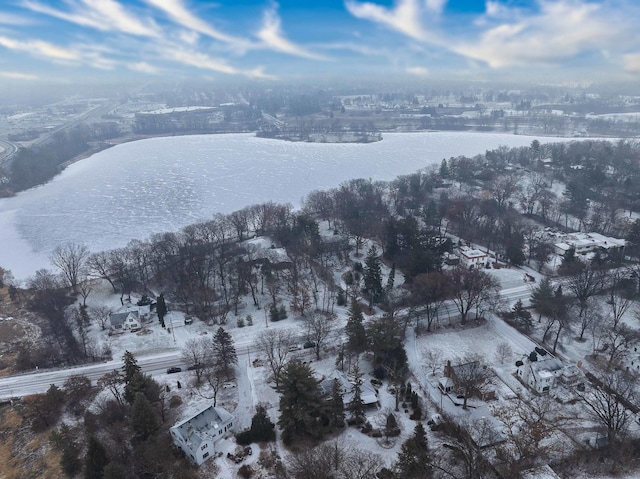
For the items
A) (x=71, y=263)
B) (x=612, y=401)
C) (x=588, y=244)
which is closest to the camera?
(x=612, y=401)

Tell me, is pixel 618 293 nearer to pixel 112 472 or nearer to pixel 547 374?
pixel 547 374

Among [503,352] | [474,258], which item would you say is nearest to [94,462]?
[503,352]

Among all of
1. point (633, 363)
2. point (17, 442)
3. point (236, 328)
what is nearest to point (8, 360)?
point (17, 442)

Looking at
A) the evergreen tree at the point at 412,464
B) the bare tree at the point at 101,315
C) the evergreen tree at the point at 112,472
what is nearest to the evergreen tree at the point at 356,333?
the evergreen tree at the point at 412,464

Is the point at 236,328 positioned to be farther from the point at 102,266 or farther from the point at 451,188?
the point at 451,188

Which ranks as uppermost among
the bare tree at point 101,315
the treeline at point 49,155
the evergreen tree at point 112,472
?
the treeline at point 49,155

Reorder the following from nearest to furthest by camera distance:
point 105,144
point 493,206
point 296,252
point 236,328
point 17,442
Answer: point 17,442 < point 236,328 < point 296,252 < point 493,206 < point 105,144

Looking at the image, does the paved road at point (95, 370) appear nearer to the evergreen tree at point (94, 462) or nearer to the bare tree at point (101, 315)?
the bare tree at point (101, 315)
